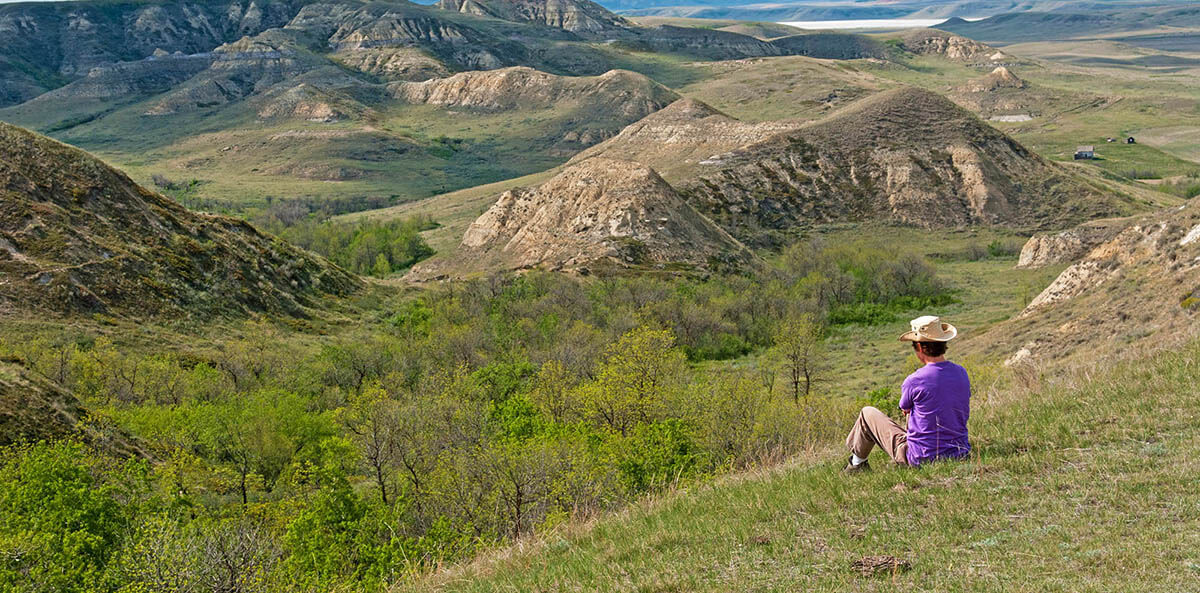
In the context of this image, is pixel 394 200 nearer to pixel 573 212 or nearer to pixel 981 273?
pixel 573 212

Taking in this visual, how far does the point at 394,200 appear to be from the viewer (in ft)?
534

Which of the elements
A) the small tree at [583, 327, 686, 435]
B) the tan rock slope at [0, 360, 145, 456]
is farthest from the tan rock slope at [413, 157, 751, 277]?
the tan rock slope at [0, 360, 145, 456]

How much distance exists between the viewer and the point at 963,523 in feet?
27.1

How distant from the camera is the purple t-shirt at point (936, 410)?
9641 mm

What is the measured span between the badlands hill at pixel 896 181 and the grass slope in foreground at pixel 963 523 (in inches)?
3548

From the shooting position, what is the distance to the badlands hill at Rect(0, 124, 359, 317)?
45.2 metres

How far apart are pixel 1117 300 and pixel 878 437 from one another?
35.7 metres

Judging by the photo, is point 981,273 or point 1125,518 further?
point 981,273

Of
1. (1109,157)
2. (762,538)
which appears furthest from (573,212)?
(1109,157)

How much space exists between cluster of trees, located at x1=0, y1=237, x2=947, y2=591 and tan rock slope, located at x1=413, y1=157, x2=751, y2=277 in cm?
1704

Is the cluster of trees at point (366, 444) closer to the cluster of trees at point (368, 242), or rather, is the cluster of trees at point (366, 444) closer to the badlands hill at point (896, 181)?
the cluster of trees at point (368, 242)

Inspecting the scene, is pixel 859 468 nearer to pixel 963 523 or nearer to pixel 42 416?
pixel 963 523

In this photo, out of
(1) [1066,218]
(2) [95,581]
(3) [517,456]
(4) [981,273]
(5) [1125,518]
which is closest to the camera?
(5) [1125,518]

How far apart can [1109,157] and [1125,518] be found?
200 m
